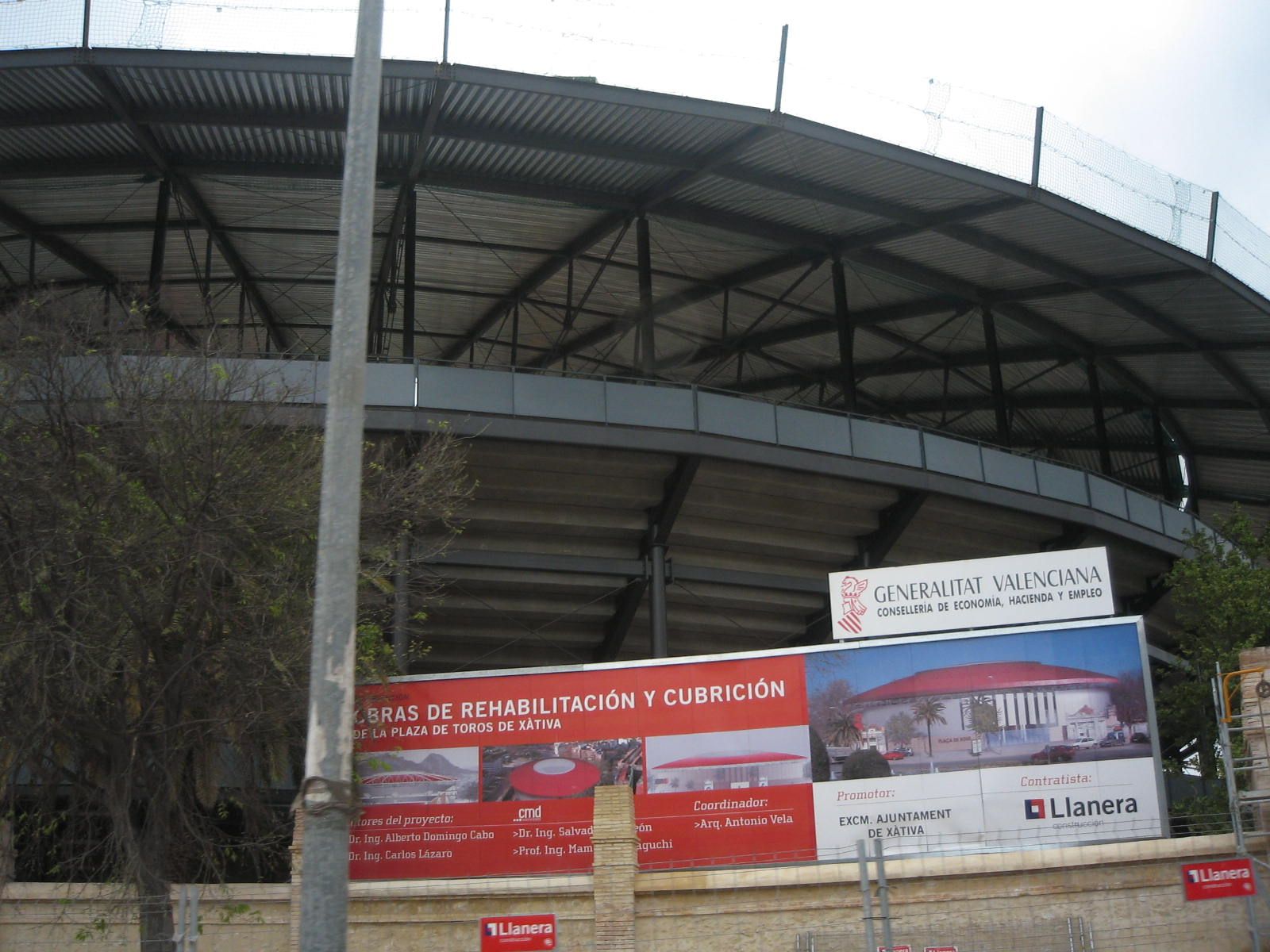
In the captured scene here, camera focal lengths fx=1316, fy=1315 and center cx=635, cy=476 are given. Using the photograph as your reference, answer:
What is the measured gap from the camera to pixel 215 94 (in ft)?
82.9

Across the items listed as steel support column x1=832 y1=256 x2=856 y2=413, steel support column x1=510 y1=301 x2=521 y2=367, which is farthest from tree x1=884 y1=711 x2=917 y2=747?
steel support column x1=510 y1=301 x2=521 y2=367

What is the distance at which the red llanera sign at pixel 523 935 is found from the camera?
17062 millimetres

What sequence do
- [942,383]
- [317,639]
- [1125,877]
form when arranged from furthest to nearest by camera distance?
[942,383]
[1125,877]
[317,639]

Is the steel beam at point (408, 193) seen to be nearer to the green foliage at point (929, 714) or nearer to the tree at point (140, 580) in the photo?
the tree at point (140, 580)

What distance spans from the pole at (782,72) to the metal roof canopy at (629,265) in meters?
0.31

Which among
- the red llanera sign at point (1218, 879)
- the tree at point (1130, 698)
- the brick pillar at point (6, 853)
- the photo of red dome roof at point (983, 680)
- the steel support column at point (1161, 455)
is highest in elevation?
the steel support column at point (1161, 455)

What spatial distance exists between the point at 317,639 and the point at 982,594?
16.2 metres

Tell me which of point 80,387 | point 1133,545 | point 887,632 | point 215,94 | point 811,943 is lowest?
point 811,943

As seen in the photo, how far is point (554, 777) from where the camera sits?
21.1m

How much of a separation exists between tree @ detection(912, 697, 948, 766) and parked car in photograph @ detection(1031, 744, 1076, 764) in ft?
4.64

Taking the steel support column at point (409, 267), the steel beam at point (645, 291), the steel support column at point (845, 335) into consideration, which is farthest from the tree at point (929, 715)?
the steel support column at point (409, 267)

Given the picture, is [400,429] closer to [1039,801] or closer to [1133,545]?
[1039,801]

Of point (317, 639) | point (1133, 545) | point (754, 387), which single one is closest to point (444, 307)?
point (754, 387)

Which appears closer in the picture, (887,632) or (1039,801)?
(1039,801)
